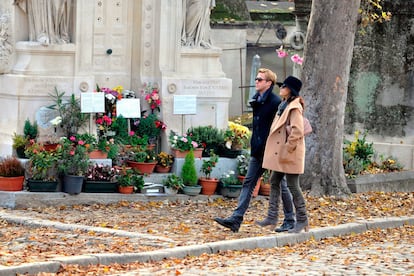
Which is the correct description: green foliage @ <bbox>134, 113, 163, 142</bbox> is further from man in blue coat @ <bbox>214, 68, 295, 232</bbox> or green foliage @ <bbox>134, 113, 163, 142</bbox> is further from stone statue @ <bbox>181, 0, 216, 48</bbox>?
man in blue coat @ <bbox>214, 68, 295, 232</bbox>

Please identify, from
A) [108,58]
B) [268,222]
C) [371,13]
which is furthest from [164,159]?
[371,13]

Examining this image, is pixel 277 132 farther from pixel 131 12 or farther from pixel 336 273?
pixel 131 12

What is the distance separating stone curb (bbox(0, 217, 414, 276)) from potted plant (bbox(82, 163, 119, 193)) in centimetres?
323

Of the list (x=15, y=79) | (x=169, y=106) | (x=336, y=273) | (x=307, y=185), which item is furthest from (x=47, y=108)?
(x=336, y=273)

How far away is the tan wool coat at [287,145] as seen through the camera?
14.3m

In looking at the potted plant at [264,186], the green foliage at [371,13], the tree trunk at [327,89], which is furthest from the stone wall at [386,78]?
the potted plant at [264,186]

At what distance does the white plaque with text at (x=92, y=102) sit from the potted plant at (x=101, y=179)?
89cm

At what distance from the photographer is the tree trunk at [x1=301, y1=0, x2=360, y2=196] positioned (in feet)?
60.8

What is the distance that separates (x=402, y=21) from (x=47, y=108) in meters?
7.69

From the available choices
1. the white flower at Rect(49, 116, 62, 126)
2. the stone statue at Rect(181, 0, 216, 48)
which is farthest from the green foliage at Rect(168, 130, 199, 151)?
the white flower at Rect(49, 116, 62, 126)

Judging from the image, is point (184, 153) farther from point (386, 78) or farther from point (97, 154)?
point (386, 78)

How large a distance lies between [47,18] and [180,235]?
4.69 metres

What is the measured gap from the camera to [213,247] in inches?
530

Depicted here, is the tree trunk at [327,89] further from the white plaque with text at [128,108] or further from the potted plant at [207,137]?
the white plaque with text at [128,108]
